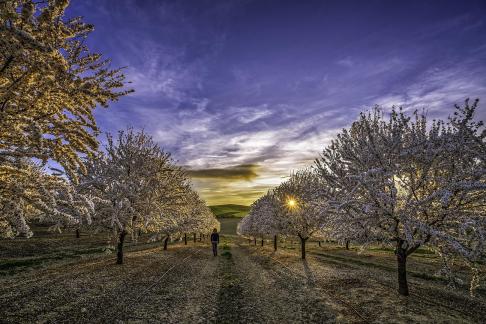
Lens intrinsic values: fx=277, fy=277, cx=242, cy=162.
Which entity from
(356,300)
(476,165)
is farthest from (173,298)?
(476,165)

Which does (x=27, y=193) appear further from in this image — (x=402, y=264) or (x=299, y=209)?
(x=299, y=209)

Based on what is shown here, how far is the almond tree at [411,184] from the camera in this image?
10.7 metres

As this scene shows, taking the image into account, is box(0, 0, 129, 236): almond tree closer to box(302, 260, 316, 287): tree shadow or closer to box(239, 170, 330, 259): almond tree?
box(302, 260, 316, 287): tree shadow

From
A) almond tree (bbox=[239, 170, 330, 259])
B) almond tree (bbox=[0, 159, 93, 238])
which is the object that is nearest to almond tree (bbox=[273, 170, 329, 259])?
almond tree (bbox=[239, 170, 330, 259])

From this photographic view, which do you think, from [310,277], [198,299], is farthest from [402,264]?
[198,299]

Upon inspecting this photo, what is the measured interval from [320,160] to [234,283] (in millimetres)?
9572

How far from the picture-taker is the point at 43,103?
5891 mm

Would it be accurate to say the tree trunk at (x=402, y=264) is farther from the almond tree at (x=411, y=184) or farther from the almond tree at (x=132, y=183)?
the almond tree at (x=132, y=183)

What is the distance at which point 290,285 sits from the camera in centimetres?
1691

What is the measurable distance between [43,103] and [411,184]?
13.6 meters

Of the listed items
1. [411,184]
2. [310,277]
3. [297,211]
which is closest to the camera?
[411,184]

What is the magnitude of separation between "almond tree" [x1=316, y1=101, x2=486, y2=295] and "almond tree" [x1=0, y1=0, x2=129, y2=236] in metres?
9.17

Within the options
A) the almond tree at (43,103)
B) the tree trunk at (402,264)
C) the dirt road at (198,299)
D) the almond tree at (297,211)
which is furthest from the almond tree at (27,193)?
the almond tree at (297,211)

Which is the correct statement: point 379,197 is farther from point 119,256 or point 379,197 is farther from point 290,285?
point 119,256
